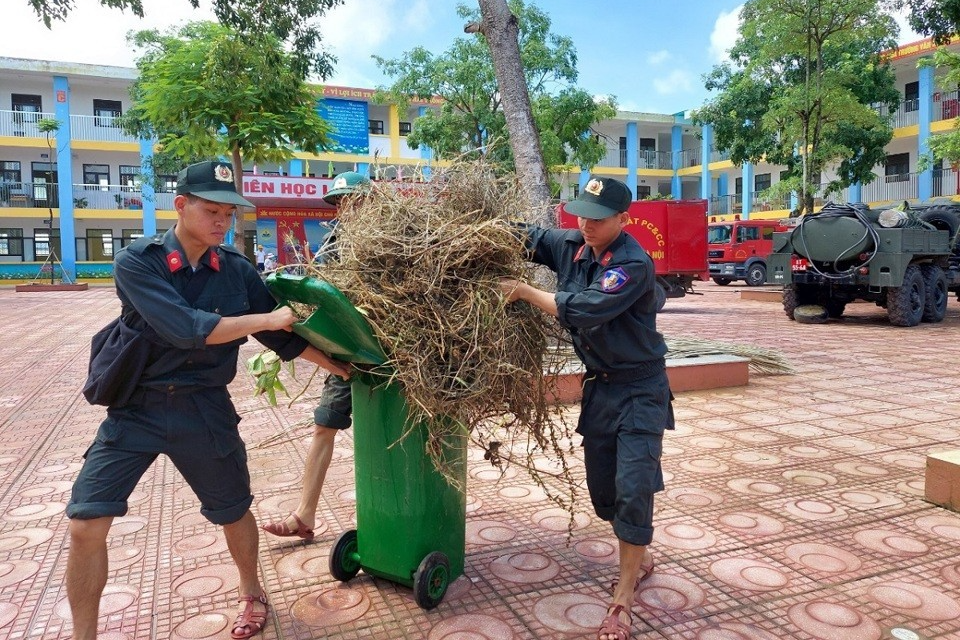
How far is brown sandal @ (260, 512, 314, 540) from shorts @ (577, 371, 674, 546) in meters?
1.33

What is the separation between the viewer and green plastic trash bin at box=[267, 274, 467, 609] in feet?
8.31

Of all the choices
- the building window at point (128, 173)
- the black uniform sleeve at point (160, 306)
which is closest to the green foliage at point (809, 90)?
the black uniform sleeve at point (160, 306)

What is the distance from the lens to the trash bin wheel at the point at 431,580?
2.57 meters

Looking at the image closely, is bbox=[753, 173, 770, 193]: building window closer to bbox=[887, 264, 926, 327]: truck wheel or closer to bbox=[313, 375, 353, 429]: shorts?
bbox=[887, 264, 926, 327]: truck wheel

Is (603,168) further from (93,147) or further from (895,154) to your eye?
(93,147)

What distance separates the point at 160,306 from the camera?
2.15m

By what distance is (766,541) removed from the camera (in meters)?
3.23

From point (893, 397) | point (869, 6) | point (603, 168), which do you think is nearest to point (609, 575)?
point (893, 397)

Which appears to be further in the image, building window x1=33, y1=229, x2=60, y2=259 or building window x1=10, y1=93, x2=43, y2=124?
building window x1=33, y1=229, x2=60, y2=259

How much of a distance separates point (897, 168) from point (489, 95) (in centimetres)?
1810

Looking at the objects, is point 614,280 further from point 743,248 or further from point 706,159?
point 706,159

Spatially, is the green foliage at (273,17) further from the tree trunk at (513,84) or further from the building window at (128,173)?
the building window at (128,173)

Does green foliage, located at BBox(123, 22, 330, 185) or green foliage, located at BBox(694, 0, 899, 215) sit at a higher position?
green foliage, located at BBox(694, 0, 899, 215)

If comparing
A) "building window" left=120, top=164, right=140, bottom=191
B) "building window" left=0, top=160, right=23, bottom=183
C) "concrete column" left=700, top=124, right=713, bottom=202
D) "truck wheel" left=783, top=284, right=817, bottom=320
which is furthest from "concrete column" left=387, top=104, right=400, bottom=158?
"truck wheel" left=783, top=284, right=817, bottom=320
